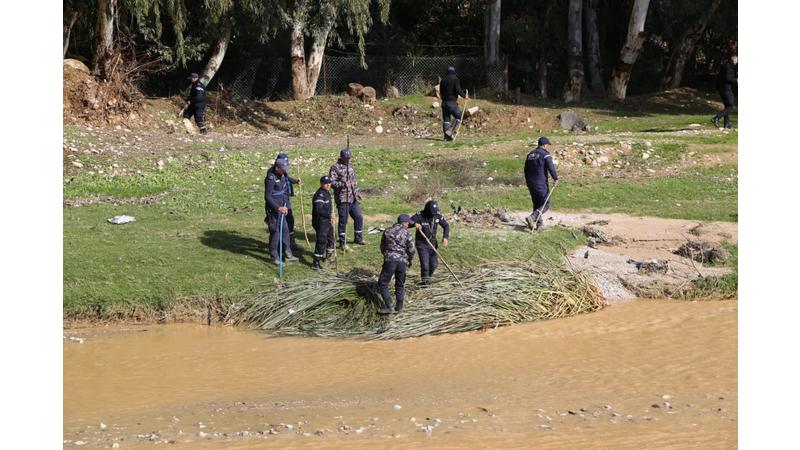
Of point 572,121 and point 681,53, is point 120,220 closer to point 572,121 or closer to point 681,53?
point 572,121

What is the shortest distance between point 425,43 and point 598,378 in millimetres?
26490

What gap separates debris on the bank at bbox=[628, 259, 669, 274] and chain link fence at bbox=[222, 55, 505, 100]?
59.1 feet

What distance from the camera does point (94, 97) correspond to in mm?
27797

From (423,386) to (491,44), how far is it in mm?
23902

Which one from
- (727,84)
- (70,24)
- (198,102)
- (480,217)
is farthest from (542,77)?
(480,217)

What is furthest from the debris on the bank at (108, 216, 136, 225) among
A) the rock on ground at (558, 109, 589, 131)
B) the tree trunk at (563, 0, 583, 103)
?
the tree trunk at (563, 0, 583, 103)

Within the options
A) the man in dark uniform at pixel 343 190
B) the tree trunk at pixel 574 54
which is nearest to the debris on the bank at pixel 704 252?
the man in dark uniform at pixel 343 190

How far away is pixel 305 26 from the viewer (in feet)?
103

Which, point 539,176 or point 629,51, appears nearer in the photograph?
point 539,176

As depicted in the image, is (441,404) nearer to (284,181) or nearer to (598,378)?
(598,378)

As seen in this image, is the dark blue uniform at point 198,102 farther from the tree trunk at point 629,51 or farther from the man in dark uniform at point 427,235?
the man in dark uniform at point 427,235

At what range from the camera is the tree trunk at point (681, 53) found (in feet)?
112

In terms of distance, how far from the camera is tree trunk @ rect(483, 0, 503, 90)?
34.8 meters

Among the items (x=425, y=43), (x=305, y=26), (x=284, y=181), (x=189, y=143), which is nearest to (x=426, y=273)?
(x=284, y=181)
